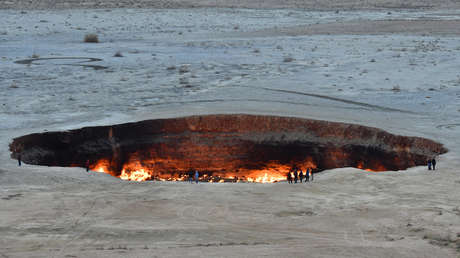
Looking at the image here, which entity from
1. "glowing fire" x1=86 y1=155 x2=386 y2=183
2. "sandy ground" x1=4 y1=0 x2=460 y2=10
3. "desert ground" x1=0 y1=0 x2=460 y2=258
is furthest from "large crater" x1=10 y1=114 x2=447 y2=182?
"sandy ground" x1=4 y1=0 x2=460 y2=10

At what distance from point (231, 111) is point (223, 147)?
104cm

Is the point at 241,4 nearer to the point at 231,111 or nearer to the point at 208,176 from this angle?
the point at 231,111

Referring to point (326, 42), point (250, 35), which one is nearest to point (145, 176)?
point (326, 42)

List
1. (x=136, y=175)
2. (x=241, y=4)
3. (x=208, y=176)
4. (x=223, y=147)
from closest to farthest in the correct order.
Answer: (x=136, y=175) < (x=223, y=147) < (x=208, y=176) < (x=241, y=4)

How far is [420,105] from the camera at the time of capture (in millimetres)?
18953

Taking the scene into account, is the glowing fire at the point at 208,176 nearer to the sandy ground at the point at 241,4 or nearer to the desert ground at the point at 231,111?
the desert ground at the point at 231,111

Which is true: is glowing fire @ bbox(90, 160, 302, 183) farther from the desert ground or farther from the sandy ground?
the sandy ground

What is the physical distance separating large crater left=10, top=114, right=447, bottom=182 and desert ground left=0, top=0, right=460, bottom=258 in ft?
1.37

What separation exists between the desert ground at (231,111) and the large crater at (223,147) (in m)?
0.42

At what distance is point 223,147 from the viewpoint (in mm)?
17594

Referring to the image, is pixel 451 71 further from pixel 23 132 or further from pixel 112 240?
pixel 112 240

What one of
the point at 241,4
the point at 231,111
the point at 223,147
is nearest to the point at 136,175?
the point at 223,147

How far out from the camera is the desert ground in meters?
8.77

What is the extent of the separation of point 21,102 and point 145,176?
4.68 metres
